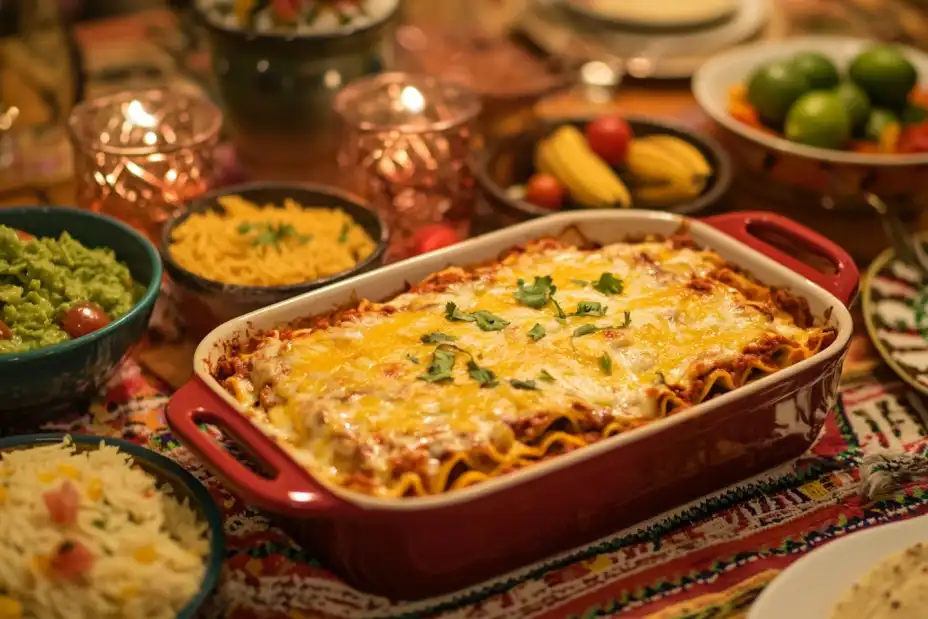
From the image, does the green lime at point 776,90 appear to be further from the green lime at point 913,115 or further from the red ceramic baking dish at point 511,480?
the red ceramic baking dish at point 511,480

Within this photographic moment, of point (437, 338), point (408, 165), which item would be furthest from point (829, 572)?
point (408, 165)

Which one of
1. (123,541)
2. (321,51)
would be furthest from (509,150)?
(123,541)

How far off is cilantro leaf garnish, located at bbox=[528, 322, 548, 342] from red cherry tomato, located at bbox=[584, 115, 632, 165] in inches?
35.7

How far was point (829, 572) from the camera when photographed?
1.46 meters

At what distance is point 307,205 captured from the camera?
7.38 feet

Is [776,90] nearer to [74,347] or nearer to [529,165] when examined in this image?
[529,165]

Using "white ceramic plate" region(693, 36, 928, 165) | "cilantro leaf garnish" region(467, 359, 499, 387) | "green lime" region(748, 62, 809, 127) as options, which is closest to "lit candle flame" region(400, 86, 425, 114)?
"white ceramic plate" region(693, 36, 928, 165)

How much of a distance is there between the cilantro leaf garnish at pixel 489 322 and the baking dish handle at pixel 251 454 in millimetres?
424

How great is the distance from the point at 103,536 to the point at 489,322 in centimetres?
67

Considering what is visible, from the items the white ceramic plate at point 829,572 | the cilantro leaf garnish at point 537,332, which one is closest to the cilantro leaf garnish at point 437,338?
the cilantro leaf garnish at point 537,332

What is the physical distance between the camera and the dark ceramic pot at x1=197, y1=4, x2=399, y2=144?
98.4 inches

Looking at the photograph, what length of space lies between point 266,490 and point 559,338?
55cm

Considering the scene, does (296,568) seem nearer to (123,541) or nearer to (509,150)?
(123,541)

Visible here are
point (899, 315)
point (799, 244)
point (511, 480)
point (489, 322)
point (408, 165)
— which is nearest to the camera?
point (511, 480)
